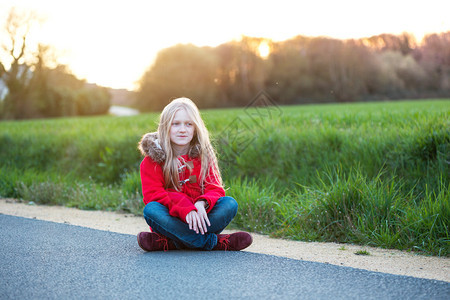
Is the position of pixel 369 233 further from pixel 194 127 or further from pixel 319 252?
pixel 194 127

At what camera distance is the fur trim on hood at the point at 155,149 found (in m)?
3.34

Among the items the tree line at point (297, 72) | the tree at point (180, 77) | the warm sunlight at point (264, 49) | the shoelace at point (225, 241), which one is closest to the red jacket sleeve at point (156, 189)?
the shoelace at point (225, 241)

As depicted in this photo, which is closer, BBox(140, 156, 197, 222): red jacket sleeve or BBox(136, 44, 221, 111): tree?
BBox(140, 156, 197, 222): red jacket sleeve

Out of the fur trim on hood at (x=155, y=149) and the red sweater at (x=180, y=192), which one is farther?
the fur trim on hood at (x=155, y=149)

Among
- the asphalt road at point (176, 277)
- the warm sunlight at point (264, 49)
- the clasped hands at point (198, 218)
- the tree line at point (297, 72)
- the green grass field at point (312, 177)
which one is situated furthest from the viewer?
the warm sunlight at point (264, 49)

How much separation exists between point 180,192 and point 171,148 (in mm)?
372

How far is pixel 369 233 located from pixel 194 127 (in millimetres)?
1857

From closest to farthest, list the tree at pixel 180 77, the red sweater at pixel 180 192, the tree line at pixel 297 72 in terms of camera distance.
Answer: the red sweater at pixel 180 192, the tree line at pixel 297 72, the tree at pixel 180 77

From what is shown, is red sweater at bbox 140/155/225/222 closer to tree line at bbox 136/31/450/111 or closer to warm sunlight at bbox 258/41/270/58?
tree line at bbox 136/31/450/111

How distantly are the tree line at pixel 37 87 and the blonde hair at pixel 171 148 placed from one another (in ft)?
64.7

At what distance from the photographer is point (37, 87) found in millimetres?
28438

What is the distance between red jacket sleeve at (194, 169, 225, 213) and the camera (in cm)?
330

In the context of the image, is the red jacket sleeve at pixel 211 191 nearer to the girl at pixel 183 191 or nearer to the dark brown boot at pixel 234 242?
the girl at pixel 183 191

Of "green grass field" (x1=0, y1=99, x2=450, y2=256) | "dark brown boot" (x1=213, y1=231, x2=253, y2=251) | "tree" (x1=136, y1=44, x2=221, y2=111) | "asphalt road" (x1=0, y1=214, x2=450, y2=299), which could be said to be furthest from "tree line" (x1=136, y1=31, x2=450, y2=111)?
"asphalt road" (x1=0, y1=214, x2=450, y2=299)
